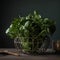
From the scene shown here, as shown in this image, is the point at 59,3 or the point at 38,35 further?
the point at 59,3

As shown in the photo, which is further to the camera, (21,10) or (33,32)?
(21,10)

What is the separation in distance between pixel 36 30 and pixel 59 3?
94 cm

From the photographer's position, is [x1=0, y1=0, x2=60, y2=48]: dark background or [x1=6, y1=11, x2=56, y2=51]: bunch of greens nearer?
[x1=6, y1=11, x2=56, y2=51]: bunch of greens

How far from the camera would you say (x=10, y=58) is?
2.96ft

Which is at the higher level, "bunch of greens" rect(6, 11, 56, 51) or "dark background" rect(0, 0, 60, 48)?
"dark background" rect(0, 0, 60, 48)

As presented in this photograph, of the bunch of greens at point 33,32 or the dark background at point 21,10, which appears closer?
the bunch of greens at point 33,32

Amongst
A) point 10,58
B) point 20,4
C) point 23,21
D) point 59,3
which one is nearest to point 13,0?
point 20,4

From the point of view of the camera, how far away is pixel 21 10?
189cm

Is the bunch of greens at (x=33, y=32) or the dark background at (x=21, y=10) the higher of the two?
the dark background at (x=21, y=10)

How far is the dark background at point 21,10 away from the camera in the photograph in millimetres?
1864

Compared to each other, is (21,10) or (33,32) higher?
(21,10)

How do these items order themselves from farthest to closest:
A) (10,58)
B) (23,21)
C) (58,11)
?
(58,11) < (23,21) < (10,58)

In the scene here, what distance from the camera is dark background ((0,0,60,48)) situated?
73.4 inches

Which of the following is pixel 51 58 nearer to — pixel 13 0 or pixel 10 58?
pixel 10 58
